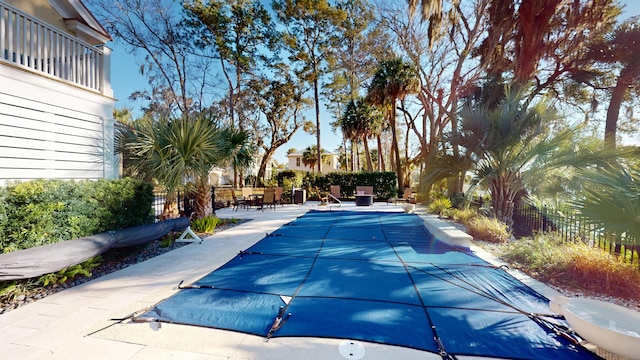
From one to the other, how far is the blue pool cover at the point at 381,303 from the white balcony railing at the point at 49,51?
15.8 ft

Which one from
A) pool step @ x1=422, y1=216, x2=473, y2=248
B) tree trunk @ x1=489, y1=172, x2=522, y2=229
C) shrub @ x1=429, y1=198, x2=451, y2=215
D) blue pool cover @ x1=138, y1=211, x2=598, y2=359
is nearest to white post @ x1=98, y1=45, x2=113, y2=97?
blue pool cover @ x1=138, y1=211, x2=598, y2=359

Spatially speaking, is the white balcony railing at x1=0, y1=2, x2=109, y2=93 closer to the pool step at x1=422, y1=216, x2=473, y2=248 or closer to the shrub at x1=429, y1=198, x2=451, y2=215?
the pool step at x1=422, y1=216, x2=473, y2=248

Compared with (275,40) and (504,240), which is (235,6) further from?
(504,240)

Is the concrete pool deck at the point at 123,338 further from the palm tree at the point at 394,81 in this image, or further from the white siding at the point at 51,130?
the palm tree at the point at 394,81

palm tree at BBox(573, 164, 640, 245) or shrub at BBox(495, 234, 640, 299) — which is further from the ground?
palm tree at BBox(573, 164, 640, 245)

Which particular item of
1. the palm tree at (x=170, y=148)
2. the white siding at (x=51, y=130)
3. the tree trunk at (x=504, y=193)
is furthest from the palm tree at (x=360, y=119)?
the white siding at (x=51, y=130)

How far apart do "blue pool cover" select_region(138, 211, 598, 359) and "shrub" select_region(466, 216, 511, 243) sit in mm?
1583

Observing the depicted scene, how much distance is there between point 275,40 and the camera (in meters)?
18.4

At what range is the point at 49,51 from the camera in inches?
208

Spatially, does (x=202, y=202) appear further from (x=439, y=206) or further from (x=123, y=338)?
(x=439, y=206)

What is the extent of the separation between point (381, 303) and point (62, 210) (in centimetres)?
464

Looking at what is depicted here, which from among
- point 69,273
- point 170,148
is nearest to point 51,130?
point 170,148

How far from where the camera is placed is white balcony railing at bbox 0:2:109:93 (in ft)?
14.3

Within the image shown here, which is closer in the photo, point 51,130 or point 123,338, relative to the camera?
point 123,338
